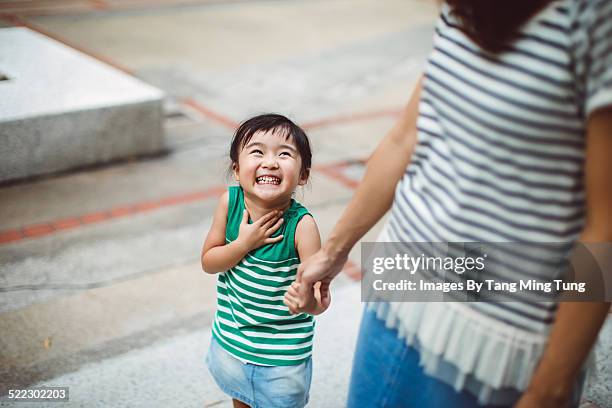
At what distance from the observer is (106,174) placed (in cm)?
488

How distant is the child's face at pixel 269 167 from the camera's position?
74.6 inches

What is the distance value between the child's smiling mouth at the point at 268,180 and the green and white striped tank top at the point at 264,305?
12 centimetres

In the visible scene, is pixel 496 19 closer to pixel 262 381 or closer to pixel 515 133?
pixel 515 133

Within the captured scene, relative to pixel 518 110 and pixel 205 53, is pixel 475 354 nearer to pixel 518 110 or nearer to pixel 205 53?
pixel 518 110

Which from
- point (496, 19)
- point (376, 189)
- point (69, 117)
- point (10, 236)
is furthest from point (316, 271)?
point (69, 117)

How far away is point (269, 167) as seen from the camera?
6.22 feet

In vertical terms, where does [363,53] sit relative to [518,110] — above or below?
below

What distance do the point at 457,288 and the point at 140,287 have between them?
2515mm

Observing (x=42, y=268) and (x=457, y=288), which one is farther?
(x=42, y=268)

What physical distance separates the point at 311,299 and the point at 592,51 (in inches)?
35.8

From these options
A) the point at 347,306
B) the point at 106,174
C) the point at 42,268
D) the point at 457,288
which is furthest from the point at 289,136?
the point at 106,174

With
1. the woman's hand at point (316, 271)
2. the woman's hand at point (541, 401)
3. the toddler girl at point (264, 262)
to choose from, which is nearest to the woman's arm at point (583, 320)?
the woman's hand at point (541, 401)

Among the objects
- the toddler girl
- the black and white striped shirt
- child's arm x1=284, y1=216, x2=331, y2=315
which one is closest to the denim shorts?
the toddler girl

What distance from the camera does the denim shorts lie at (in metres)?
1.97
